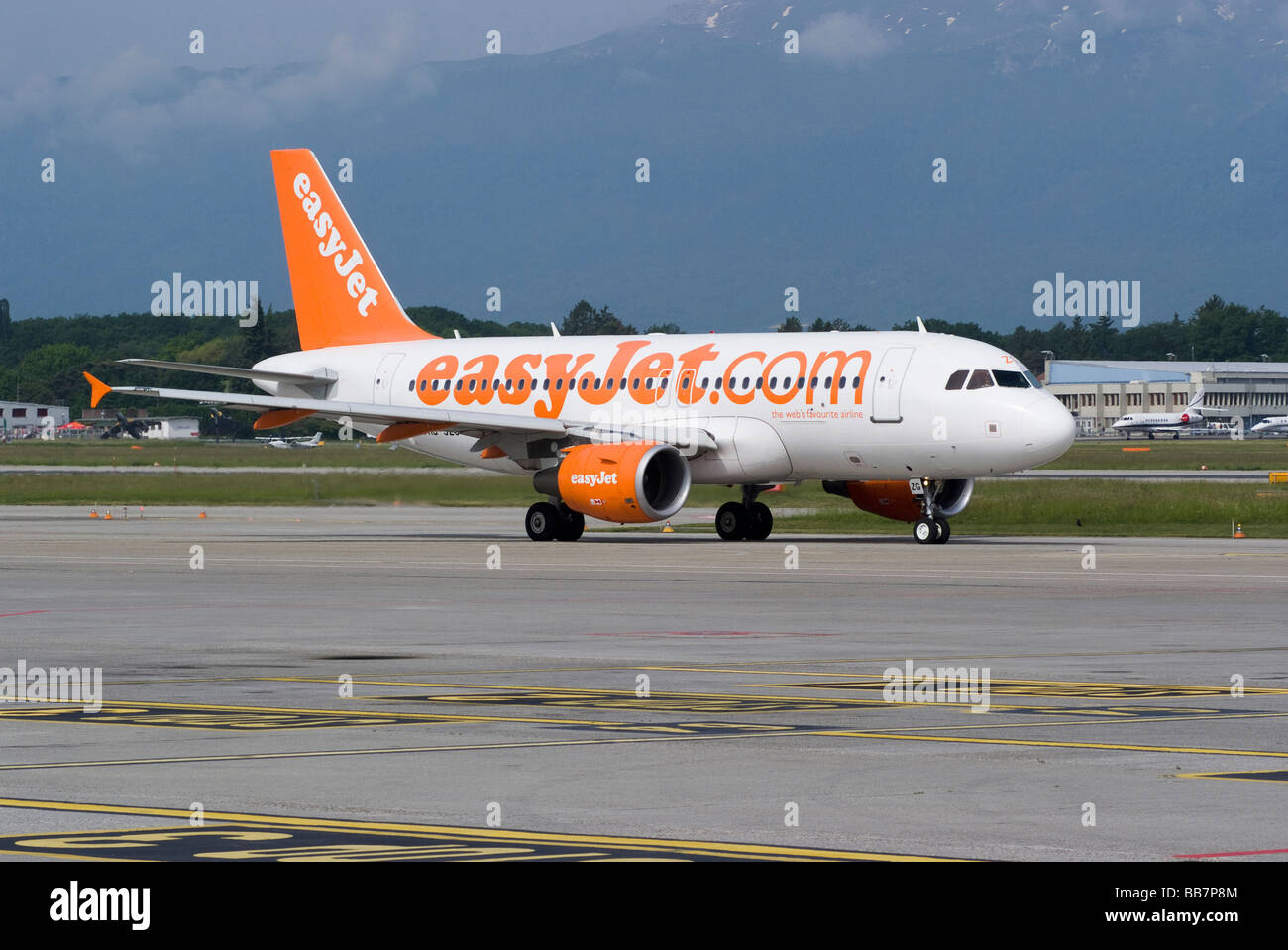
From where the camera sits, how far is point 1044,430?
3894cm

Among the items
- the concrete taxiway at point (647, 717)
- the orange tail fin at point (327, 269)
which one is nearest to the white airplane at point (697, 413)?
the orange tail fin at point (327, 269)

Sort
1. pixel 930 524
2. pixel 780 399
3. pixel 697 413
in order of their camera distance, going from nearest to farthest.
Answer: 1. pixel 930 524
2. pixel 780 399
3. pixel 697 413

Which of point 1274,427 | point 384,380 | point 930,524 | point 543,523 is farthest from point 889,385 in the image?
point 1274,427

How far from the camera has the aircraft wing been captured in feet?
139

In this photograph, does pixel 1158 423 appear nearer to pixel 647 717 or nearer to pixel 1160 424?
pixel 1160 424

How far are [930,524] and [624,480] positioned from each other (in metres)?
6.45

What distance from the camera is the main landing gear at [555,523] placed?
43.3m

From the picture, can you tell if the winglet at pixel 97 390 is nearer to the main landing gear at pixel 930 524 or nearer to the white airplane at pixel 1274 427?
the main landing gear at pixel 930 524

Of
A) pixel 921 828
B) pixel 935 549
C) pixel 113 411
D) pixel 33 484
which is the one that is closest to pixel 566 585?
pixel 935 549

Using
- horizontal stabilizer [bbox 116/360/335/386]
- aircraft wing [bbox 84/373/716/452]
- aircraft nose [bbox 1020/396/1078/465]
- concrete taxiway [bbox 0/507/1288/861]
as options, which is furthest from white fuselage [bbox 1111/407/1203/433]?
concrete taxiway [bbox 0/507/1288/861]

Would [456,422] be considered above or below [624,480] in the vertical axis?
above

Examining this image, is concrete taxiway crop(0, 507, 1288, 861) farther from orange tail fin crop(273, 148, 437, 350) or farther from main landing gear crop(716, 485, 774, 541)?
orange tail fin crop(273, 148, 437, 350)

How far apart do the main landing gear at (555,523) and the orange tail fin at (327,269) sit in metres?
9.16

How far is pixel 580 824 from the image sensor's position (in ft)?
33.7
